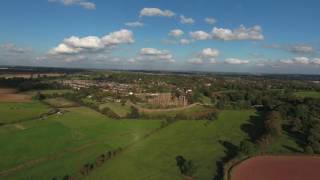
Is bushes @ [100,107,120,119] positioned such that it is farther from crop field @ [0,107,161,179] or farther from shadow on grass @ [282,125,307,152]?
shadow on grass @ [282,125,307,152]

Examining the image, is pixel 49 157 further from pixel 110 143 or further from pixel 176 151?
pixel 176 151

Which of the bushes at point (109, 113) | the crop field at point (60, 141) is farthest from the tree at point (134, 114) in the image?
the crop field at point (60, 141)

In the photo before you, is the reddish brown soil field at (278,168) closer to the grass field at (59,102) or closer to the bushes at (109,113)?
the bushes at (109,113)

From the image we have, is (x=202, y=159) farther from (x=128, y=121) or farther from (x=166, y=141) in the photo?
(x=128, y=121)

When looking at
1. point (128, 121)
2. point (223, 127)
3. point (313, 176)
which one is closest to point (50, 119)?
point (128, 121)

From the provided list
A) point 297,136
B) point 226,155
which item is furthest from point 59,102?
point 297,136
